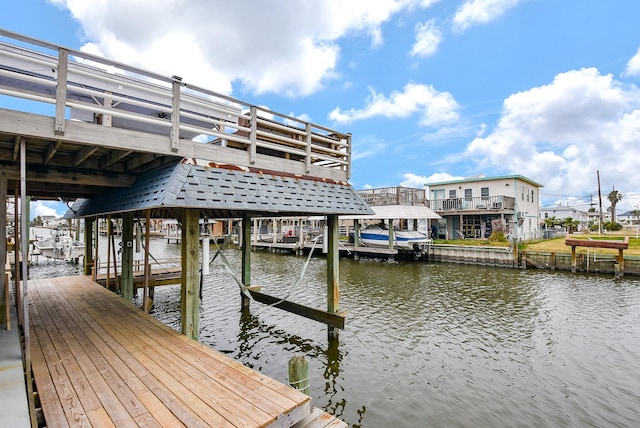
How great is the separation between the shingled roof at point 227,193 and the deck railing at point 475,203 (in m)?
22.9

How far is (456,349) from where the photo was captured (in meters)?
7.76

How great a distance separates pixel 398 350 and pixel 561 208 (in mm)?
66034

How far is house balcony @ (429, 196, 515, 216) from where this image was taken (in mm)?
26359

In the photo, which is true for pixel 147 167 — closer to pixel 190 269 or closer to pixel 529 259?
pixel 190 269

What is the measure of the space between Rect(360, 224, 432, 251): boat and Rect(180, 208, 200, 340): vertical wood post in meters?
19.7

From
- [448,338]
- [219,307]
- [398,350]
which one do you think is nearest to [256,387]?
[398,350]

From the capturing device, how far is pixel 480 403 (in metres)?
5.56

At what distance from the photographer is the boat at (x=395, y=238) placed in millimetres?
23422

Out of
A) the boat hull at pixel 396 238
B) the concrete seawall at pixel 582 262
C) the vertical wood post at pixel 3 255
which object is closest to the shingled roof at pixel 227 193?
the vertical wood post at pixel 3 255

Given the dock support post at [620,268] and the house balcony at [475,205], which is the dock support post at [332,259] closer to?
the dock support post at [620,268]

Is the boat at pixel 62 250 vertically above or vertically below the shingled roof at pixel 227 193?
below

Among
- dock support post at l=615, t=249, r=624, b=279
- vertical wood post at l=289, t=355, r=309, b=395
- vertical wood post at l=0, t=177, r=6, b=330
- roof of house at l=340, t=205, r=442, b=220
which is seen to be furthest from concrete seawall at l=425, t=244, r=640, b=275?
vertical wood post at l=0, t=177, r=6, b=330

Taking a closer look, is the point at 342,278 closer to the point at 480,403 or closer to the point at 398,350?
the point at 398,350

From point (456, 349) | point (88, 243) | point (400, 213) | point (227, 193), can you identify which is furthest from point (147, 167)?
point (400, 213)
